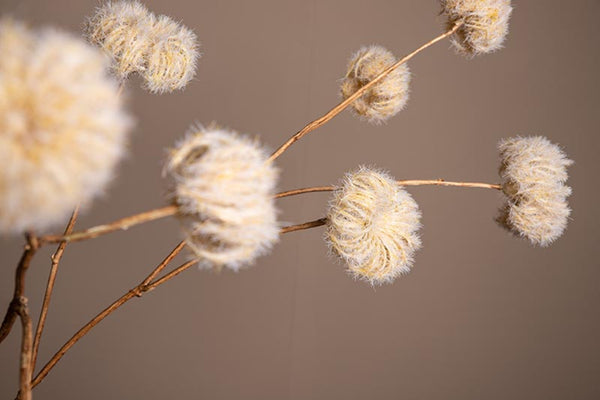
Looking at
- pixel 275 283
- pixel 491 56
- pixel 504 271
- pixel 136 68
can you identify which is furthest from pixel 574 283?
pixel 136 68

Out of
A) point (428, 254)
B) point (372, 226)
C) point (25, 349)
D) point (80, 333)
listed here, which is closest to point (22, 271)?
point (25, 349)

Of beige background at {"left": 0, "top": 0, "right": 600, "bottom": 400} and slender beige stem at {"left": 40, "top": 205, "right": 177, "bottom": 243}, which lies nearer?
slender beige stem at {"left": 40, "top": 205, "right": 177, "bottom": 243}

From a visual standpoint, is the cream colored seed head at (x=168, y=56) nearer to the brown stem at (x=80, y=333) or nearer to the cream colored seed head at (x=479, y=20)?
the brown stem at (x=80, y=333)

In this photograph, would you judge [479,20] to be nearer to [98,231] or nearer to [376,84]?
[376,84]

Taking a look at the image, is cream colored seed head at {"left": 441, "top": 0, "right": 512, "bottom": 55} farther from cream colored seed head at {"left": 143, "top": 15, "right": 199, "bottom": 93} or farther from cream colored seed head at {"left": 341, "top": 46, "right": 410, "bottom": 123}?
cream colored seed head at {"left": 143, "top": 15, "right": 199, "bottom": 93}

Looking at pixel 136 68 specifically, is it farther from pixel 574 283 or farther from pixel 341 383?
pixel 574 283

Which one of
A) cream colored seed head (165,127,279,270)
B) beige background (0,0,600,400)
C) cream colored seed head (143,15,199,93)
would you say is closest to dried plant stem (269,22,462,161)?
cream colored seed head (143,15,199,93)
